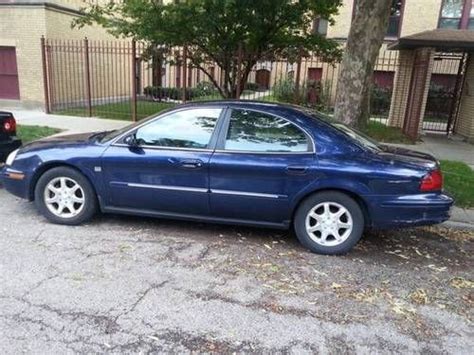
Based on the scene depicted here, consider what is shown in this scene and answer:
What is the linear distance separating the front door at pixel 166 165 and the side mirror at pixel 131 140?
1cm

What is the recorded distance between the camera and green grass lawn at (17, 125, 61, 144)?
9.79 meters

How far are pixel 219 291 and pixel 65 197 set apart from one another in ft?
7.37

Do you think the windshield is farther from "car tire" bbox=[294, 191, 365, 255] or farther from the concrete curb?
the concrete curb

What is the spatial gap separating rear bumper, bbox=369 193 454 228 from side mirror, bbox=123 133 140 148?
8.01ft

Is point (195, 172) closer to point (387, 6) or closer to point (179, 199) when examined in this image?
point (179, 199)

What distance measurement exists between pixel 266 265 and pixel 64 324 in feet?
5.96

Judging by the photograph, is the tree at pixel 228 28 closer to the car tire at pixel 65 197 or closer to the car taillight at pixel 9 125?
the car taillight at pixel 9 125

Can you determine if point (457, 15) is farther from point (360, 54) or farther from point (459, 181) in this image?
point (360, 54)

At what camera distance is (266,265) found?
4152mm

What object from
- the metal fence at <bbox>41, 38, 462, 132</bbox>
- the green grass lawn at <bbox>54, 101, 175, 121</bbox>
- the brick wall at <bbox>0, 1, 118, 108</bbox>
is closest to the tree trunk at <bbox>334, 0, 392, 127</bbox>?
the metal fence at <bbox>41, 38, 462, 132</bbox>

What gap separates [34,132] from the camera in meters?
10.4

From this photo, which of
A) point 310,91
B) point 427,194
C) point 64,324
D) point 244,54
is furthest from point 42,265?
point 310,91

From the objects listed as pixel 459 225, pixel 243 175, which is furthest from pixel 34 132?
pixel 459 225

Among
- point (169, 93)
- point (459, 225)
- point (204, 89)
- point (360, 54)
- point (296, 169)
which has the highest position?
point (360, 54)
